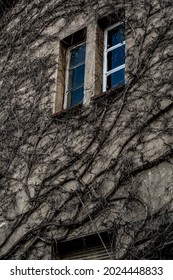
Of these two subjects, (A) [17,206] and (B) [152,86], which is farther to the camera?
(A) [17,206]

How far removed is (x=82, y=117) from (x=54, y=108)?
0.68 metres

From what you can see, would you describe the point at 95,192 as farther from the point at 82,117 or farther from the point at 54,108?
the point at 54,108

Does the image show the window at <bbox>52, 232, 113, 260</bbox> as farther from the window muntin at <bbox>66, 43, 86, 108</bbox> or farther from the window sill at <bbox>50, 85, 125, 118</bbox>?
the window muntin at <bbox>66, 43, 86, 108</bbox>

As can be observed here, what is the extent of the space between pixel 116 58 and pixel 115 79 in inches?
14.5

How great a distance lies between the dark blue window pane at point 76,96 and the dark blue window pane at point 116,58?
0.51 m

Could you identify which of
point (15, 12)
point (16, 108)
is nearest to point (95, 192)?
point (16, 108)

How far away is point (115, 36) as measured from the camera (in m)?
7.05

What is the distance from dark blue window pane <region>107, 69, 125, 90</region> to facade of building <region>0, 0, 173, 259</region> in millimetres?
16

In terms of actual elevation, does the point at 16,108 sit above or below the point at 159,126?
above

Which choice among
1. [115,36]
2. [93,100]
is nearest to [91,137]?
[93,100]

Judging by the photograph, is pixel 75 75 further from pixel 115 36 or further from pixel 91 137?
pixel 91 137

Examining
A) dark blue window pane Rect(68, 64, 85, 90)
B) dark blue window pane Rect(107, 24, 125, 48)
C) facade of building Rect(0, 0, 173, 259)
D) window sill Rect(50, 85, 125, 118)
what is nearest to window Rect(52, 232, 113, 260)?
facade of building Rect(0, 0, 173, 259)

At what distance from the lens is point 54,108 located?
22.6 ft

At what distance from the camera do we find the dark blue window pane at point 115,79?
6559mm
